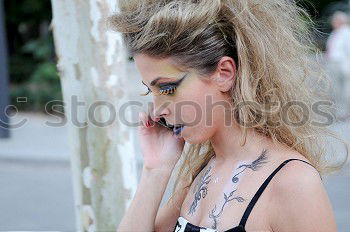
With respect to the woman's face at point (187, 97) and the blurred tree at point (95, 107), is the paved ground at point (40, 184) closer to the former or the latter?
the blurred tree at point (95, 107)

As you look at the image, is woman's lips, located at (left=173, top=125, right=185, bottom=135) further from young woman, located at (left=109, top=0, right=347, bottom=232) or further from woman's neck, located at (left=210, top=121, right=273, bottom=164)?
woman's neck, located at (left=210, top=121, right=273, bottom=164)

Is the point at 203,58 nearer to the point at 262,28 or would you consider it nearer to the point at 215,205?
the point at 262,28

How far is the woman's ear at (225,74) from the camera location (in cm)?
183

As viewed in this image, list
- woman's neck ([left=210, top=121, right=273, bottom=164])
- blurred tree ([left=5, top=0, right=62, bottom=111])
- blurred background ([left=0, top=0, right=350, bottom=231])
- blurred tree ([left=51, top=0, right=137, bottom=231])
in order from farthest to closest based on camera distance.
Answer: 1. blurred tree ([left=5, top=0, right=62, bottom=111])
2. blurred background ([left=0, top=0, right=350, bottom=231])
3. blurred tree ([left=51, top=0, right=137, bottom=231])
4. woman's neck ([left=210, top=121, right=273, bottom=164])

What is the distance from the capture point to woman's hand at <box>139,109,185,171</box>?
2.14 meters

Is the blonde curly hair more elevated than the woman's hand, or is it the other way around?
the blonde curly hair

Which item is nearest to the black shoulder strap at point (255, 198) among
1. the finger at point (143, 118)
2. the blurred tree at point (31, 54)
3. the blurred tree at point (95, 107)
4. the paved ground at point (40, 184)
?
the finger at point (143, 118)

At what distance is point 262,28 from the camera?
1893 millimetres

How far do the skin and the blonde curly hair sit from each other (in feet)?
0.12

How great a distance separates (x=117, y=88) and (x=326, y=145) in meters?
1.46

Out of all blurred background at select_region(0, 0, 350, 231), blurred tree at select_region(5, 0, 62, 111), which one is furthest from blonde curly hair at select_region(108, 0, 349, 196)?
blurred tree at select_region(5, 0, 62, 111)

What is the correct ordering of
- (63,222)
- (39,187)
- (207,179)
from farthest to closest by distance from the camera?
(39,187)
(63,222)
(207,179)

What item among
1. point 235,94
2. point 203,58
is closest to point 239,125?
point 235,94

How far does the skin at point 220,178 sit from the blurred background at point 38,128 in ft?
2.14
